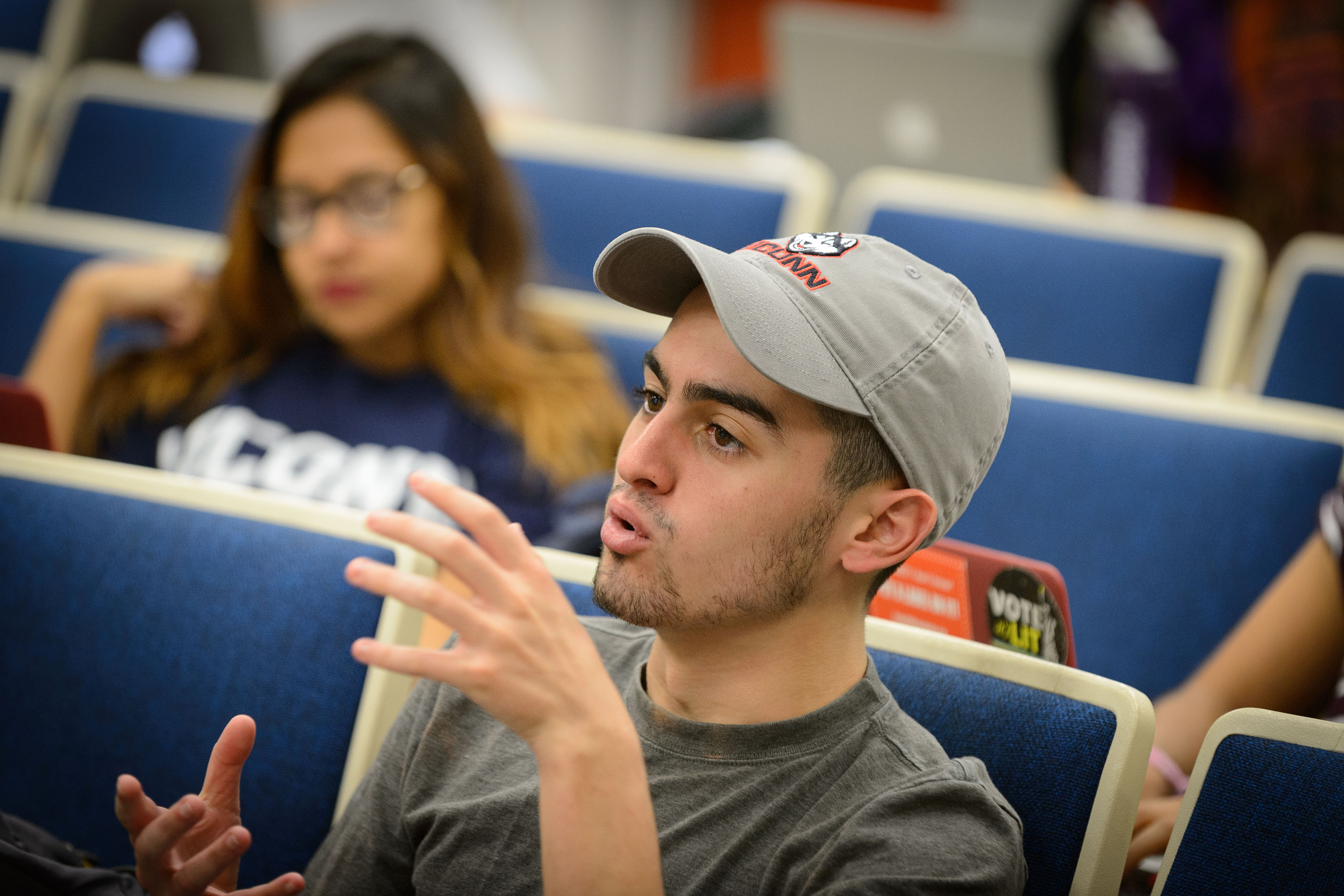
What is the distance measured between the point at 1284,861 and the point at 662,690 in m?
0.47

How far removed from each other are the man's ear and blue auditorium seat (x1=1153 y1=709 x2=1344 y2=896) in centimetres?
25

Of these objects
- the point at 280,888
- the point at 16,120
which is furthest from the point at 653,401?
the point at 16,120

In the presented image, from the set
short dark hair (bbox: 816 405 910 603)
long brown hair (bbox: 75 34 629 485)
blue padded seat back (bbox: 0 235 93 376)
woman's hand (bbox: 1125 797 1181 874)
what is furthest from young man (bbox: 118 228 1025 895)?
blue padded seat back (bbox: 0 235 93 376)

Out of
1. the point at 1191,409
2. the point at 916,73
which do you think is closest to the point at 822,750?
the point at 1191,409

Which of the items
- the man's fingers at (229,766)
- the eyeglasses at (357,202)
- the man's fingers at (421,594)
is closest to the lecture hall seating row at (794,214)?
the eyeglasses at (357,202)

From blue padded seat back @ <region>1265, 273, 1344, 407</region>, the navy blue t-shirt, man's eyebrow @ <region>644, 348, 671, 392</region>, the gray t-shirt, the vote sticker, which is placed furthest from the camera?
blue padded seat back @ <region>1265, 273, 1344, 407</region>

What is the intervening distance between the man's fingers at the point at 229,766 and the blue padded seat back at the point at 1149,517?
40.7 inches

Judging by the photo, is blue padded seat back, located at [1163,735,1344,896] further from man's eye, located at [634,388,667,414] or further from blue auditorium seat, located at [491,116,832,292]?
blue auditorium seat, located at [491,116,832,292]

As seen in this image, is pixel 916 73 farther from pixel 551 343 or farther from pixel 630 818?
pixel 630 818

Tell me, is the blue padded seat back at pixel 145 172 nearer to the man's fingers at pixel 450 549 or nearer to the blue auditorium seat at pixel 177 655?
the blue auditorium seat at pixel 177 655

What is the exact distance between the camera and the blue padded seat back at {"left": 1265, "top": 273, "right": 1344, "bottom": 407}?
6.19 feet

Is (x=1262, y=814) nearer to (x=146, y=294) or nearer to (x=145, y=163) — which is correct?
(x=146, y=294)

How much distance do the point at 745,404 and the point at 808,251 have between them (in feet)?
0.49

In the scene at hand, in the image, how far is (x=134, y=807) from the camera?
88 cm
